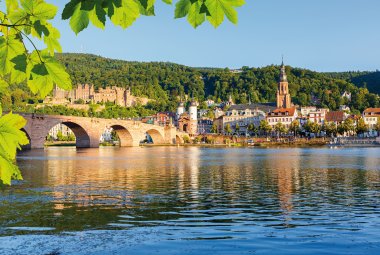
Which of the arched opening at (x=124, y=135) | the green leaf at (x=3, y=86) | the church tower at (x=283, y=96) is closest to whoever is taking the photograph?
the green leaf at (x=3, y=86)

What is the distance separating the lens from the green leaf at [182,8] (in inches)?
100

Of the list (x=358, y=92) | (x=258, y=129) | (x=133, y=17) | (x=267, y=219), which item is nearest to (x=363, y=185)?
(x=267, y=219)

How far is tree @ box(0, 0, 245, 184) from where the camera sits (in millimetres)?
2279

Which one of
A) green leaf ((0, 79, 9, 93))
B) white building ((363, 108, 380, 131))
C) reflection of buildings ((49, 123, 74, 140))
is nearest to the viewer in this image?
green leaf ((0, 79, 9, 93))

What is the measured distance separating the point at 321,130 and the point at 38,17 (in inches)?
5350

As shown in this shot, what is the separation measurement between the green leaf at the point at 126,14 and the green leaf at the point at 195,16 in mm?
266

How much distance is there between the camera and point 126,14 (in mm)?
2553

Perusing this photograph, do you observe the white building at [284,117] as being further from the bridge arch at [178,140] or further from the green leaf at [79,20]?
the green leaf at [79,20]

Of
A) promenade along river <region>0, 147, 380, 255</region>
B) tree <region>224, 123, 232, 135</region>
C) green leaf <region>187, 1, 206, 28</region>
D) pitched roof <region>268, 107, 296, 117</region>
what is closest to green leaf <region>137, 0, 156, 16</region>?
green leaf <region>187, 1, 206, 28</region>

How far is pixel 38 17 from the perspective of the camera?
2482mm

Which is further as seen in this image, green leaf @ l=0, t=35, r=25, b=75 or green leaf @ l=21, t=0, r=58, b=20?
green leaf @ l=0, t=35, r=25, b=75

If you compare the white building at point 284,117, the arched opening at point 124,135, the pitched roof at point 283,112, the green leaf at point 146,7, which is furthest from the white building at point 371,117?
the green leaf at point 146,7

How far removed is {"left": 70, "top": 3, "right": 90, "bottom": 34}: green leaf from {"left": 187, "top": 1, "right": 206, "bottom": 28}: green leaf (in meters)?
0.52

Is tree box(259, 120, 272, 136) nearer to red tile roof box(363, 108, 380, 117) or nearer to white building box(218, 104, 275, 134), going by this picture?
white building box(218, 104, 275, 134)
